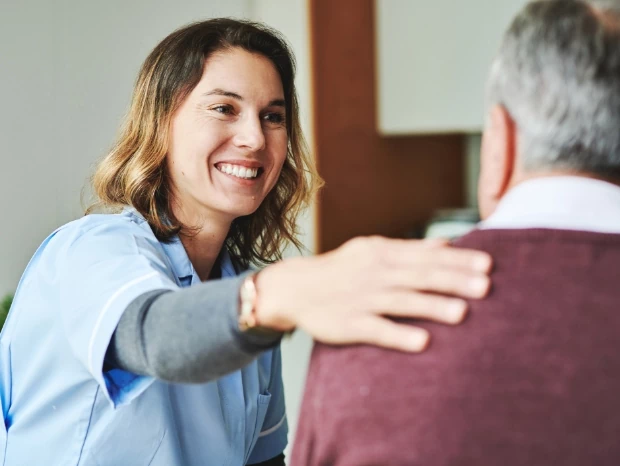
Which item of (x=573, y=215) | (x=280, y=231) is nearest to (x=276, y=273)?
(x=573, y=215)

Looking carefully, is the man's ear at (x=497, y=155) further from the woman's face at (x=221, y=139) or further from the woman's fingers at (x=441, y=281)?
the woman's face at (x=221, y=139)

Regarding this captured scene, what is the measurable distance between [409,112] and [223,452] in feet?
7.17

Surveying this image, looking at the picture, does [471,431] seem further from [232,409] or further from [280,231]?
[280,231]

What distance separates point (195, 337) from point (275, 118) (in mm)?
749

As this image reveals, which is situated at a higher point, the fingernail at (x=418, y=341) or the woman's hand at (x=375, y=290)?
the woman's hand at (x=375, y=290)

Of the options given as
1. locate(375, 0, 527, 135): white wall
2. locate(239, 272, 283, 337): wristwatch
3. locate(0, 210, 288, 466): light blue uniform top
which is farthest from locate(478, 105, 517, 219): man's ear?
locate(375, 0, 527, 135): white wall

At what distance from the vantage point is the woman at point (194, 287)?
703mm

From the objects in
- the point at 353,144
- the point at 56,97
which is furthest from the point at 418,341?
the point at 353,144

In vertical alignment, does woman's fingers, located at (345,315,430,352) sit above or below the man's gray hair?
below

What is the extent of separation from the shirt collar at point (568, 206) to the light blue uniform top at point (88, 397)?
47 centimetres

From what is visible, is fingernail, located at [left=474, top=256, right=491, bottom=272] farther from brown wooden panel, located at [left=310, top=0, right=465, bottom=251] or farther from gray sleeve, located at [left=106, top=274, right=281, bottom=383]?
brown wooden panel, located at [left=310, top=0, right=465, bottom=251]

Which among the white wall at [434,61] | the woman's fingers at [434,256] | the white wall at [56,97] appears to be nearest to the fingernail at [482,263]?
the woman's fingers at [434,256]

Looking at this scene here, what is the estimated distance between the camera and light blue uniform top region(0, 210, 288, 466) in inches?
41.4

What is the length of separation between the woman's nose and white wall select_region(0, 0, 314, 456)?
1027mm
